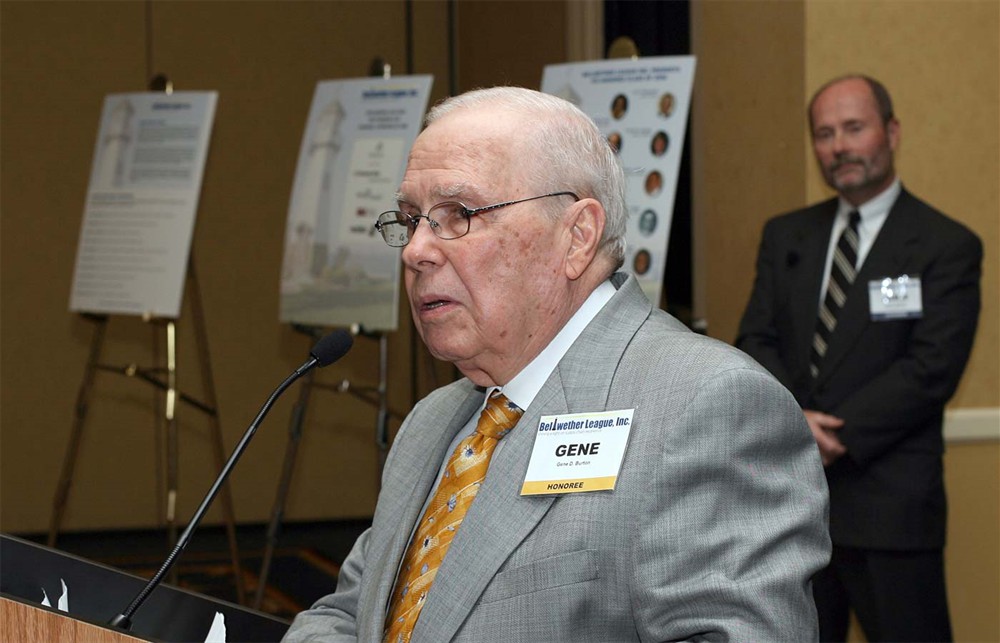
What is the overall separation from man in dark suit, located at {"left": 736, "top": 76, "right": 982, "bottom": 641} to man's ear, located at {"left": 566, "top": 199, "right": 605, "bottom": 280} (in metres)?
1.80

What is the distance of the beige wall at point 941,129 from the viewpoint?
165 inches

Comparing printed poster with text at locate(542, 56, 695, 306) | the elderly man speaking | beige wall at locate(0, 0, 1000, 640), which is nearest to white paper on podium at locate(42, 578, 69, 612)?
the elderly man speaking

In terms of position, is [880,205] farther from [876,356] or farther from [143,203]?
[143,203]

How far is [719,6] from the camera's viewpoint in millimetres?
4855

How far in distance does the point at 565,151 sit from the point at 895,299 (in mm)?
1983

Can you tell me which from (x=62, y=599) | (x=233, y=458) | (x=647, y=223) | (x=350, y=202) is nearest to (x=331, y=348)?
(x=233, y=458)

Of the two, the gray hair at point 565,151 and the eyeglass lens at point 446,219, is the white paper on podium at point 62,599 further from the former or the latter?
the gray hair at point 565,151

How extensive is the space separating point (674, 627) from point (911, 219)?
92.4 inches

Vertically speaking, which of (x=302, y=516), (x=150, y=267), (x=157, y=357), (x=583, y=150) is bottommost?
(x=302, y=516)

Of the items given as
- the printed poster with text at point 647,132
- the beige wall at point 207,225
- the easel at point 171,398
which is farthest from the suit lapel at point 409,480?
the beige wall at point 207,225

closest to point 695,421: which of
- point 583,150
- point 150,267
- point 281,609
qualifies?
point 583,150

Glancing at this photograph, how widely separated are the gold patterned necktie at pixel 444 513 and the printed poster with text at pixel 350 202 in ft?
8.53

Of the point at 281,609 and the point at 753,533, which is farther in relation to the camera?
the point at 281,609

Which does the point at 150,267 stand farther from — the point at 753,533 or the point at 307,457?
the point at 753,533
